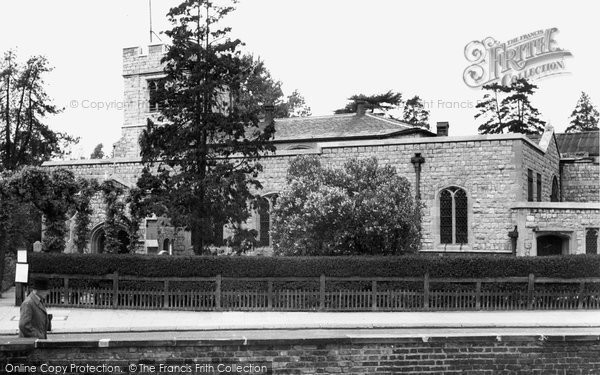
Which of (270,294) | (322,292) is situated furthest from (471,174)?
(270,294)

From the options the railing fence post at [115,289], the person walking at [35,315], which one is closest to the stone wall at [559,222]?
the railing fence post at [115,289]

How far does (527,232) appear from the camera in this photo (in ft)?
86.3

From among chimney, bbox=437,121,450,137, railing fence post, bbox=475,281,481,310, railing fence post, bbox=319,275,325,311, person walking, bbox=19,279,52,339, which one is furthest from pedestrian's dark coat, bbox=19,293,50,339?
chimney, bbox=437,121,450,137

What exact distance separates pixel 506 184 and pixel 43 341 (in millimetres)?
20487

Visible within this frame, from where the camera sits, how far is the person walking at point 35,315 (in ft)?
33.6

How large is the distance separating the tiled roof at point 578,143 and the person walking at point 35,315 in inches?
Result: 1535

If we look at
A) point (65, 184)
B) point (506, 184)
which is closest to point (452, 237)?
point (506, 184)

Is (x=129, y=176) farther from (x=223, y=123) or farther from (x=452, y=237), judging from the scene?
(x=452, y=237)

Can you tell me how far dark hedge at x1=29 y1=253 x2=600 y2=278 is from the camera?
2105 centimetres

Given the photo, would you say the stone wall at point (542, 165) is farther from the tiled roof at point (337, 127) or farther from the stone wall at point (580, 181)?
the tiled roof at point (337, 127)

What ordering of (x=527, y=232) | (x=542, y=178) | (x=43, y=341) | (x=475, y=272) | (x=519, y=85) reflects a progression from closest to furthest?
1. (x=43, y=341)
2. (x=475, y=272)
3. (x=527, y=232)
4. (x=542, y=178)
5. (x=519, y=85)

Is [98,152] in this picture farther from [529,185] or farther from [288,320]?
[288,320]

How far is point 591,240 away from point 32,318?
20.9m

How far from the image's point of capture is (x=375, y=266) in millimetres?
21078
